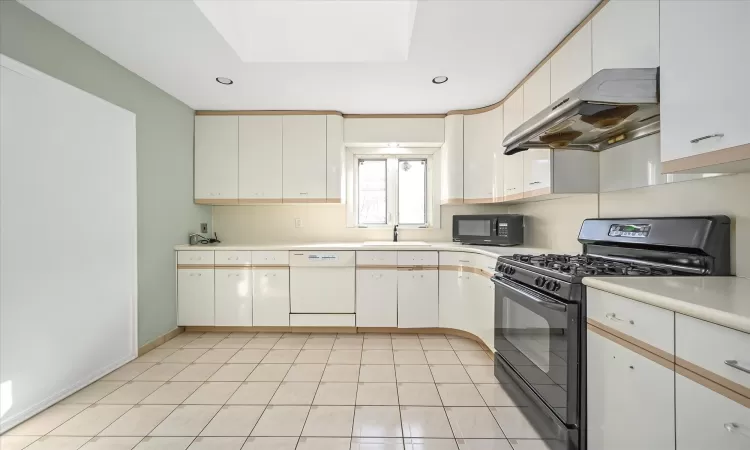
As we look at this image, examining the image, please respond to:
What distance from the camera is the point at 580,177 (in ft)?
6.91

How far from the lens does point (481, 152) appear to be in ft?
10.3

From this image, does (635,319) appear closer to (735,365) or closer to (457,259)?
(735,365)

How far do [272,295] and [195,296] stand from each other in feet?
2.53

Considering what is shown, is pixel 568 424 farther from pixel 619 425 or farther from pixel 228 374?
pixel 228 374

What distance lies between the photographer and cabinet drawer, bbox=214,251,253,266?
3.11m

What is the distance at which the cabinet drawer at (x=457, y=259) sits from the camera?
290cm

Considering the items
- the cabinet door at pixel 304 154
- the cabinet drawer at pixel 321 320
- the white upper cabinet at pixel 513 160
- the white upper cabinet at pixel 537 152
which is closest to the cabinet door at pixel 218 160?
the cabinet door at pixel 304 154

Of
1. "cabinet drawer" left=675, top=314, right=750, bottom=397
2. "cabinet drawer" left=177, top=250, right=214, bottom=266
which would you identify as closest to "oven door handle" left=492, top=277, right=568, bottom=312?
"cabinet drawer" left=675, top=314, right=750, bottom=397

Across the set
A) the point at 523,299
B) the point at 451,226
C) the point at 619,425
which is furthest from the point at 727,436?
the point at 451,226

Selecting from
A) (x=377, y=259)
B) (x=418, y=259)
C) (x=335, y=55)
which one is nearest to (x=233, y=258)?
(x=377, y=259)

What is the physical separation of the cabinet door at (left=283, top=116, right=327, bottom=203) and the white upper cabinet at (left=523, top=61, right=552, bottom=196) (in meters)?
1.96

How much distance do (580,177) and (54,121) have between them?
3.38 m

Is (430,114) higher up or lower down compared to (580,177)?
higher up

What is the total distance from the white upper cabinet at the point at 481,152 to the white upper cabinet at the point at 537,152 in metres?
0.51
